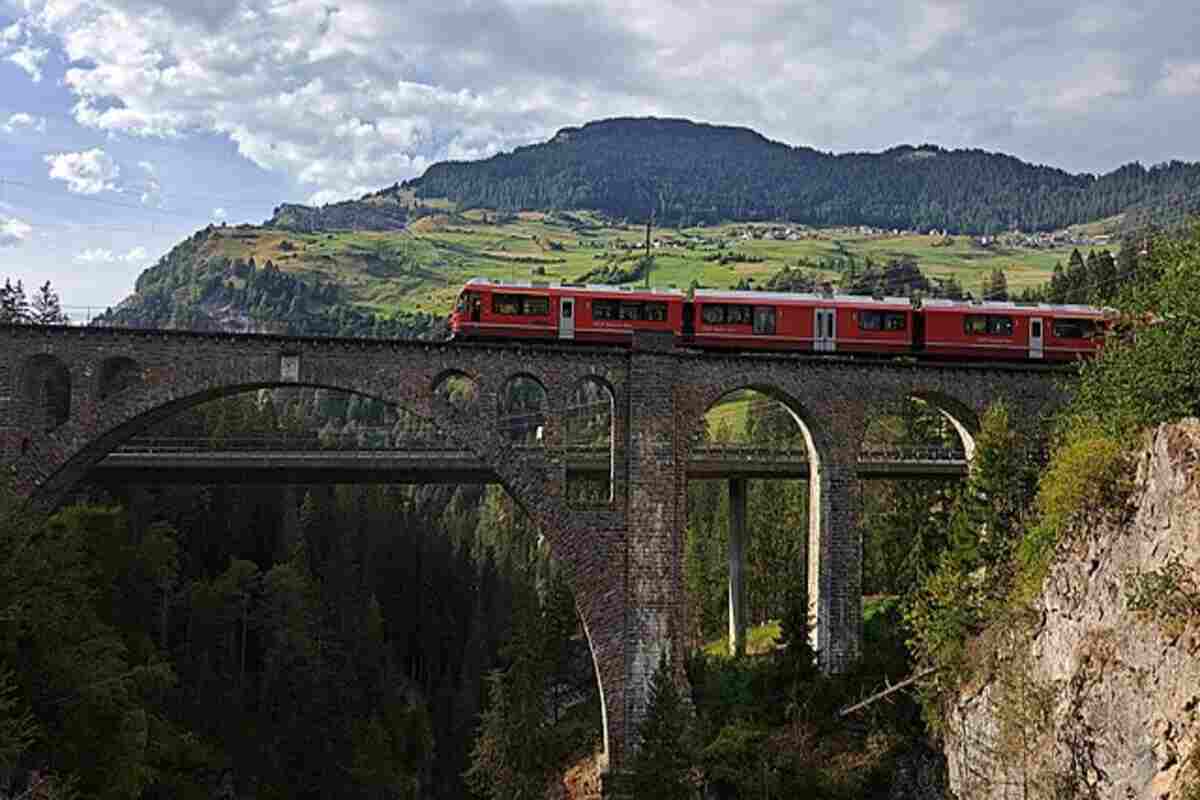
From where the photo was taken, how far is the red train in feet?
115

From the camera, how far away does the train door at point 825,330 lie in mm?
37031

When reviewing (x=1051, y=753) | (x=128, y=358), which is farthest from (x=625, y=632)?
(x=128, y=358)

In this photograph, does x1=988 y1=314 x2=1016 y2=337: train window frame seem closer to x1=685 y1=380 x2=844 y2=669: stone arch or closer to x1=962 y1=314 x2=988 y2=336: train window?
x1=962 y1=314 x2=988 y2=336: train window

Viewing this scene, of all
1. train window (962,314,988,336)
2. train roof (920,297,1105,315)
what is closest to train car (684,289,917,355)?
train roof (920,297,1105,315)

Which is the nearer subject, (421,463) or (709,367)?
(709,367)

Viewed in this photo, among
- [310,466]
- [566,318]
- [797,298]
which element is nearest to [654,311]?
[566,318]

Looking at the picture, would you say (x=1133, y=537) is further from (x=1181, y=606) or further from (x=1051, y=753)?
(x=1051, y=753)

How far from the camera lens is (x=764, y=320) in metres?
36.5

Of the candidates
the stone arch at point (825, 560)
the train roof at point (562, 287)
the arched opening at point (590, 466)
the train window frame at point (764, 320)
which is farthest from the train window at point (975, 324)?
the arched opening at point (590, 466)

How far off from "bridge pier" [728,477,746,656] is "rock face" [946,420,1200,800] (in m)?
16.3

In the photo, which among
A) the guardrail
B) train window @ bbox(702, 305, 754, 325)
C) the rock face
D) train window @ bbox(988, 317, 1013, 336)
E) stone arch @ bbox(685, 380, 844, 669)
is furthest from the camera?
the guardrail

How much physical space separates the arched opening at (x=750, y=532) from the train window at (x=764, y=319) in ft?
8.40

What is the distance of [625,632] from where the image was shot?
3312cm

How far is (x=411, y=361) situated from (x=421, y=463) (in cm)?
708
